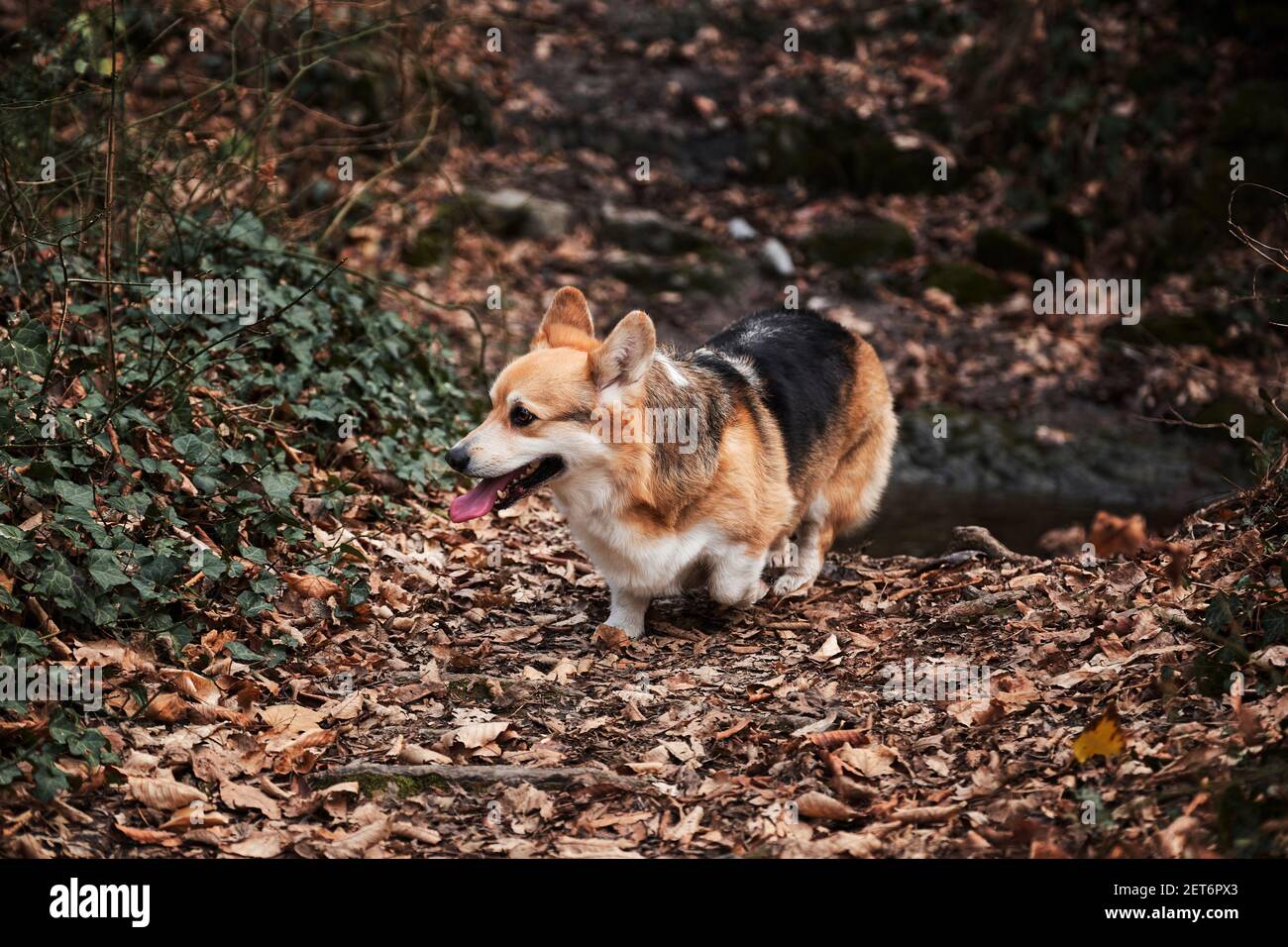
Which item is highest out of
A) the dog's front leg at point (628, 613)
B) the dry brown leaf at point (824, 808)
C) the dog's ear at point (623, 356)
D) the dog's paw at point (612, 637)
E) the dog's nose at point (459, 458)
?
the dog's ear at point (623, 356)

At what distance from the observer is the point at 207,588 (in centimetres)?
475

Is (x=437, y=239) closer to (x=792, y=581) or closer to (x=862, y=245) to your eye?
(x=862, y=245)

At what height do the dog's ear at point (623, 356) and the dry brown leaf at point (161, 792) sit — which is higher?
the dog's ear at point (623, 356)

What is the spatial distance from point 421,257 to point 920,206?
565 cm

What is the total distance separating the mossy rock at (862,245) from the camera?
12.3 m

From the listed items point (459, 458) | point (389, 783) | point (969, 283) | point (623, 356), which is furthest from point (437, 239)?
point (389, 783)

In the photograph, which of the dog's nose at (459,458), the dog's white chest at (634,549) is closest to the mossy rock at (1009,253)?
the dog's white chest at (634,549)

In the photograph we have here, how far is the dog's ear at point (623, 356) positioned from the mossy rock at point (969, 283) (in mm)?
7733

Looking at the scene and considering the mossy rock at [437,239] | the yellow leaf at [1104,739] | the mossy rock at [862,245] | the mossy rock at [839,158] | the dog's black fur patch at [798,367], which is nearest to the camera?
the yellow leaf at [1104,739]

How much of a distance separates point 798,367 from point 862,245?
696cm

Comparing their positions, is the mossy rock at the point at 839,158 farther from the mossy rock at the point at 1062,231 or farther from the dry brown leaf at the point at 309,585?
the dry brown leaf at the point at 309,585

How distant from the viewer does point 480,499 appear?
4809 millimetres
